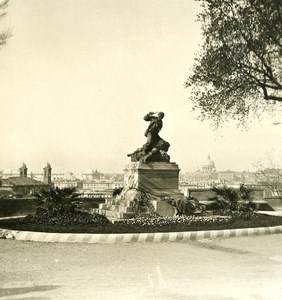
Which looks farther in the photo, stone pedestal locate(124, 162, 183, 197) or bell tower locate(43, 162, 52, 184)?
bell tower locate(43, 162, 52, 184)

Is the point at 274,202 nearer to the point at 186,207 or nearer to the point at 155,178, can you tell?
the point at 155,178

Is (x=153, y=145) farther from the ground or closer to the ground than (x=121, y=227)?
farther from the ground

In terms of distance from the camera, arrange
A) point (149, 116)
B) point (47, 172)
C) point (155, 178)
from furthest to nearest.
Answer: point (47, 172)
point (149, 116)
point (155, 178)

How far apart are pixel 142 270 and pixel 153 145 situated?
11.1 m

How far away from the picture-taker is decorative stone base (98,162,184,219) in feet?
60.7

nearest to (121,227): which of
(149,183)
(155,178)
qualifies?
(149,183)

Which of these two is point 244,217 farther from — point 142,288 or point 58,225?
point 142,288

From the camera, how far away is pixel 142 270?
877 cm

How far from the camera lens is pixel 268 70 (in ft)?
56.5

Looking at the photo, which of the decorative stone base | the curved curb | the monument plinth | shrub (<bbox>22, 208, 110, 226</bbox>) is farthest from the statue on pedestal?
the curved curb

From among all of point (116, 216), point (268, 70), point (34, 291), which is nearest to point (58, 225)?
point (116, 216)

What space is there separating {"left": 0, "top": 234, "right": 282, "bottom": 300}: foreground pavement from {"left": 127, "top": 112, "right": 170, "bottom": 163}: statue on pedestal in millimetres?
6994

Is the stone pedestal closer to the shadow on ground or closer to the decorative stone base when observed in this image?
the decorative stone base

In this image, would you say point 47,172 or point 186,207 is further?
point 47,172
